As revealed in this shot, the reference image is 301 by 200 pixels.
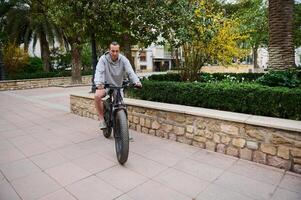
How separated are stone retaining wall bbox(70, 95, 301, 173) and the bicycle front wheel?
1242 millimetres

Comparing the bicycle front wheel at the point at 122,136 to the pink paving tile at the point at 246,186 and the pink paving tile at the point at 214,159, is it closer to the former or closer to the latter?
the pink paving tile at the point at 214,159

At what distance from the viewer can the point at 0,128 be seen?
6.19 metres

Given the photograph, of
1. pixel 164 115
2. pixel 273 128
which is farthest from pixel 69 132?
pixel 273 128

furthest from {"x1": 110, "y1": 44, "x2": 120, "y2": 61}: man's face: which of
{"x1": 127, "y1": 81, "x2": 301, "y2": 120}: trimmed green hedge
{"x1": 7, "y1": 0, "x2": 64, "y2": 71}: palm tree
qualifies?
{"x1": 7, "y1": 0, "x2": 64, "y2": 71}: palm tree

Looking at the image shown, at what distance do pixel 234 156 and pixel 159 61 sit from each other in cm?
4960

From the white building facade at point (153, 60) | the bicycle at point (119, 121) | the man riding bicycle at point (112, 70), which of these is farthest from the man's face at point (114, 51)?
the white building facade at point (153, 60)

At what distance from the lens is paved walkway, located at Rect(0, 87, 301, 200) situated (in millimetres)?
2965

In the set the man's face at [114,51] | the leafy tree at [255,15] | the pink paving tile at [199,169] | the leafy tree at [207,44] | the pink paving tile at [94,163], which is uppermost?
the leafy tree at [255,15]

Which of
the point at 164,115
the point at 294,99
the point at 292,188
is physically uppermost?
the point at 294,99

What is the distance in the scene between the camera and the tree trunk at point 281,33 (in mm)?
5434

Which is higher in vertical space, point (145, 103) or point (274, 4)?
point (274, 4)

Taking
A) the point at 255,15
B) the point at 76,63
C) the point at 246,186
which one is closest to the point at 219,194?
the point at 246,186

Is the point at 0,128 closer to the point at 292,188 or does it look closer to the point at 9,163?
the point at 9,163

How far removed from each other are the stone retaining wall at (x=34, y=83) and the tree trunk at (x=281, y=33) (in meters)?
15.8
